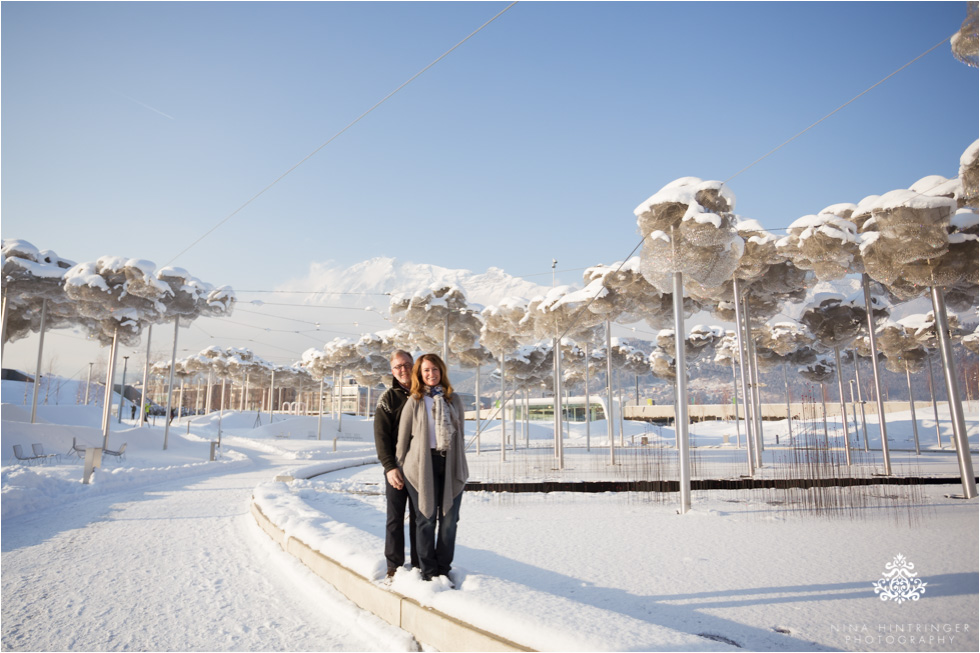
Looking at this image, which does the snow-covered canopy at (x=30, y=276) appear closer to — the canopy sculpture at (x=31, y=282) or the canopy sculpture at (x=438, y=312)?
the canopy sculpture at (x=31, y=282)

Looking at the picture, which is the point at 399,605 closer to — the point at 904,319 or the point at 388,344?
the point at 904,319

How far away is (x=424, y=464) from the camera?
3.55 m

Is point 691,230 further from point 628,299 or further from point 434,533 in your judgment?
point 628,299

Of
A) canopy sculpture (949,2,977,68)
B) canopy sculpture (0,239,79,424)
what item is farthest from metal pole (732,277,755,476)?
canopy sculpture (0,239,79,424)

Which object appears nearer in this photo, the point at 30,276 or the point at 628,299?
the point at 628,299

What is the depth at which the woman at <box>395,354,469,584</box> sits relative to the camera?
3549 millimetres

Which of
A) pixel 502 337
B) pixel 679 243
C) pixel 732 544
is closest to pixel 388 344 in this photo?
pixel 502 337

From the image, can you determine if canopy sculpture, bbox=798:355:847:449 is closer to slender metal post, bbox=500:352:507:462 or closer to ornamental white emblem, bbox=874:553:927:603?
slender metal post, bbox=500:352:507:462

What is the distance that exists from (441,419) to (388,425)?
1.32ft

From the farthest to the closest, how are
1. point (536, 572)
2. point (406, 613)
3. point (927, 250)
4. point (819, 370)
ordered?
point (819, 370) → point (927, 250) → point (536, 572) → point (406, 613)

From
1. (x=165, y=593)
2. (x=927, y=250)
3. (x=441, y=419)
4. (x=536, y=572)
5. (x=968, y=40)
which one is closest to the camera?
(x=441, y=419)

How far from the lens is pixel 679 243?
8297 millimetres

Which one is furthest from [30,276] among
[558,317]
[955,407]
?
[955,407]

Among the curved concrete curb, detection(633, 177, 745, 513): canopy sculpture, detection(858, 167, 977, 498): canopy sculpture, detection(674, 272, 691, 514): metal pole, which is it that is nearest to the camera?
the curved concrete curb
